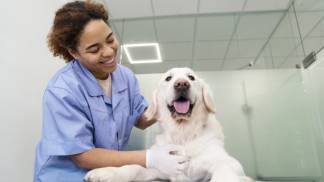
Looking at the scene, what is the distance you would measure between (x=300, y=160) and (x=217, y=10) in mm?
1479

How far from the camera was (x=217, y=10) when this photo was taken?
95.3 inches

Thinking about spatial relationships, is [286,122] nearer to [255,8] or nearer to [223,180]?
[255,8]

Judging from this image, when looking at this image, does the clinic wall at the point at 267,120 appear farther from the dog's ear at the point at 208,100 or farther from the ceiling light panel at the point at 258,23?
the dog's ear at the point at 208,100

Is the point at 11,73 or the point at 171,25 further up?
the point at 171,25

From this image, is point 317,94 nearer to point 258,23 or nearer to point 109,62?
point 258,23

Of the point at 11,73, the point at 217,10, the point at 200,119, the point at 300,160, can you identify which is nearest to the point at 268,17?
the point at 217,10

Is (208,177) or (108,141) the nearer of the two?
(208,177)

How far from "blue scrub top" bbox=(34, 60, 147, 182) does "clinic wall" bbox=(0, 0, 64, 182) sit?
19cm

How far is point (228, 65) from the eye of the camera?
8.83ft

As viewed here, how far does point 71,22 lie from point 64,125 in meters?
0.42

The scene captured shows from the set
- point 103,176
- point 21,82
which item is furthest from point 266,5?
point 103,176

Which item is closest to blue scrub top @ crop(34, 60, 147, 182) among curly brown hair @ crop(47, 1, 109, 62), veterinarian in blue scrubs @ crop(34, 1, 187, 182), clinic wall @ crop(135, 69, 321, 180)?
veterinarian in blue scrubs @ crop(34, 1, 187, 182)

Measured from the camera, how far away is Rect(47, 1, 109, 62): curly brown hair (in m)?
1.00

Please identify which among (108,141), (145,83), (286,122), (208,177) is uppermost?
(145,83)
